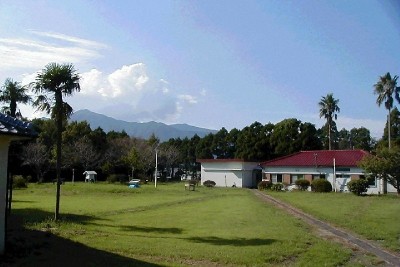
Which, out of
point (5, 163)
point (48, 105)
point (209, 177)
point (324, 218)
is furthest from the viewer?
point (209, 177)

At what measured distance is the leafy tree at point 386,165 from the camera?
3784 centimetres

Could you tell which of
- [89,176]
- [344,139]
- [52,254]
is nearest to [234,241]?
[52,254]

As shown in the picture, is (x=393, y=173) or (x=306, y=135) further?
(x=306, y=135)

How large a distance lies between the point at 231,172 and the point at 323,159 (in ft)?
45.1

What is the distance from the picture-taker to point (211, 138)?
293ft

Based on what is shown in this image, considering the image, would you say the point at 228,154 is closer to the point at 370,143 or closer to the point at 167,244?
the point at 370,143

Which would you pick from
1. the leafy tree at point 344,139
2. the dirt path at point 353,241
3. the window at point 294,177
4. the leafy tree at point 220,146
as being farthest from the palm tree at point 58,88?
the leafy tree at point 344,139

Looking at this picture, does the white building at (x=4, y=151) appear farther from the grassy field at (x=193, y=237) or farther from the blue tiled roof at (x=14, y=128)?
the grassy field at (x=193, y=237)

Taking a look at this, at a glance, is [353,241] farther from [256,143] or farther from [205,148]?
[205,148]

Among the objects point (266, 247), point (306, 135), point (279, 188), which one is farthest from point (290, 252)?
point (306, 135)

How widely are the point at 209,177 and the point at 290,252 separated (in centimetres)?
5068

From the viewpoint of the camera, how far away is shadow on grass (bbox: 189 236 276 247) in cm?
1313

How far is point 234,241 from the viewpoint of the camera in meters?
13.6

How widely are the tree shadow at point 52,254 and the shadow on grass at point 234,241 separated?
10.7 ft
